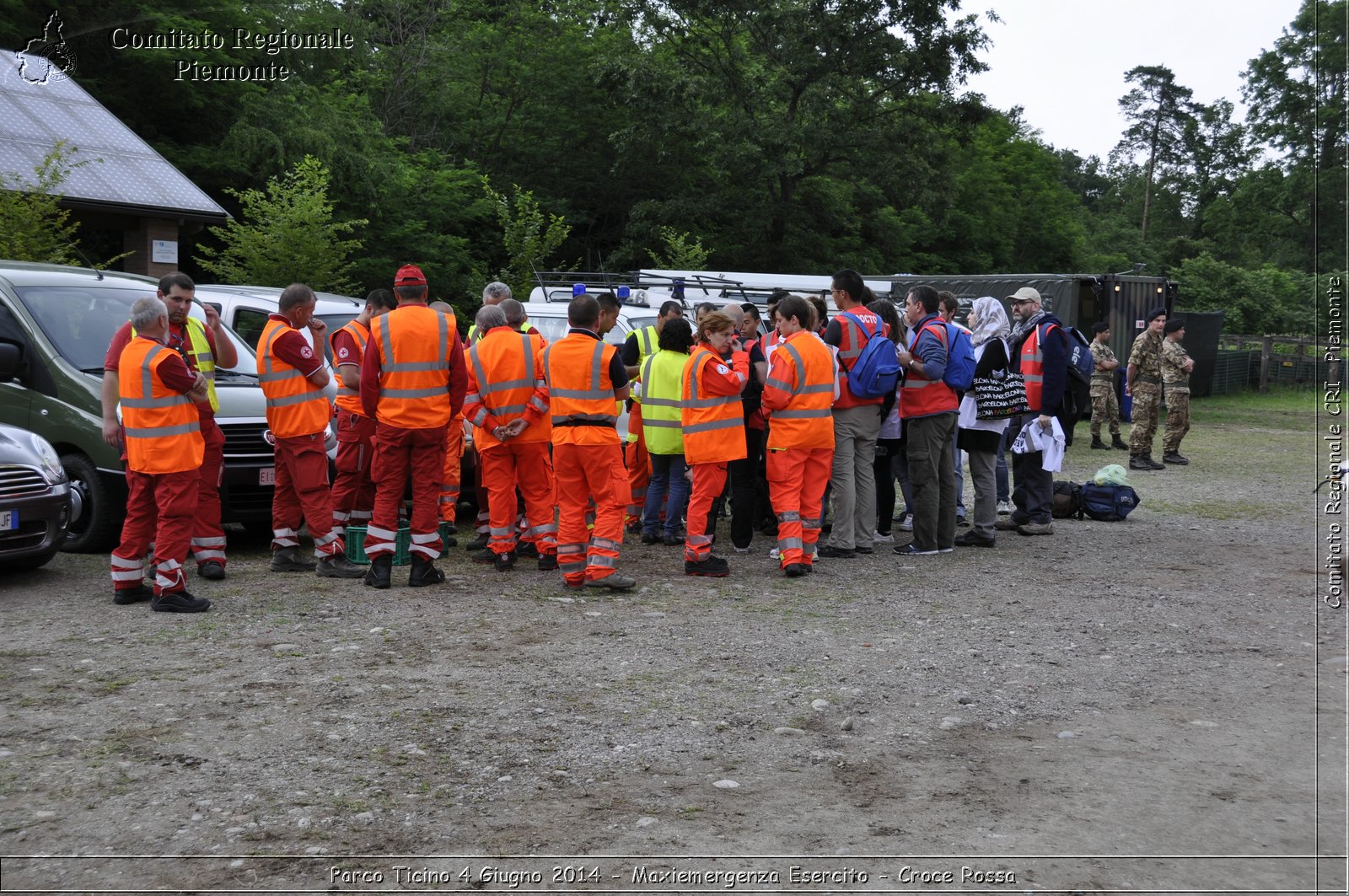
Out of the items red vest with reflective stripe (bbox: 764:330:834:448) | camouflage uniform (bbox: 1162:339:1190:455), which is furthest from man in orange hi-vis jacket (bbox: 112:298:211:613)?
camouflage uniform (bbox: 1162:339:1190:455)

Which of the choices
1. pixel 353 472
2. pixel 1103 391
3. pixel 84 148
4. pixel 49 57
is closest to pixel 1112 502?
pixel 1103 391

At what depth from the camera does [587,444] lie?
830cm

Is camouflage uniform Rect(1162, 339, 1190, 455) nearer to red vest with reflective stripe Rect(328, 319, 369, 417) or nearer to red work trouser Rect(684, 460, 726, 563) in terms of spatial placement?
red work trouser Rect(684, 460, 726, 563)

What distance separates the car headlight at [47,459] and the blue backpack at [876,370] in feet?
18.9

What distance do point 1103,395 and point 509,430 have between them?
42.1ft

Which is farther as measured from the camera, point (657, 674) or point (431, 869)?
point (657, 674)

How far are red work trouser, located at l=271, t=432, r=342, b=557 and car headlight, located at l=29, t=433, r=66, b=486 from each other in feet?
4.67

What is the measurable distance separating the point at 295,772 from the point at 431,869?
1.09 metres

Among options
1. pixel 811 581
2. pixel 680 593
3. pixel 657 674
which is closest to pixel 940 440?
pixel 811 581

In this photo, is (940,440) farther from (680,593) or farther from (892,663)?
(892,663)

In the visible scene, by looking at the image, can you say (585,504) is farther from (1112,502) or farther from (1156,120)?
Result: (1156,120)

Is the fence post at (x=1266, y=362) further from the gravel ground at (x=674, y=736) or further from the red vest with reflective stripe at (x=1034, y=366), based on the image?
the gravel ground at (x=674, y=736)

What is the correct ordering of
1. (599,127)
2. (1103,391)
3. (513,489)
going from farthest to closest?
(599,127) < (1103,391) < (513,489)

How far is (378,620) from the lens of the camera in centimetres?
747
